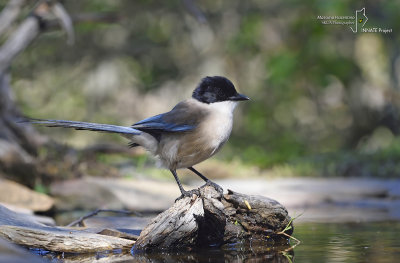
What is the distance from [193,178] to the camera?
36.2 feet

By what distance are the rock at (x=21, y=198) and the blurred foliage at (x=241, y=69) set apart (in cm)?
602

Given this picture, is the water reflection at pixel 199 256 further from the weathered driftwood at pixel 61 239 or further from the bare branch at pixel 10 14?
the bare branch at pixel 10 14

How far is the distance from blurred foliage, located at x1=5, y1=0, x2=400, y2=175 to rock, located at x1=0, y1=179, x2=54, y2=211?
6.02 m

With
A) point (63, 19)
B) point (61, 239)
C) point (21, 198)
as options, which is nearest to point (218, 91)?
point (61, 239)

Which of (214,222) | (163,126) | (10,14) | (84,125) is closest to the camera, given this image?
(84,125)

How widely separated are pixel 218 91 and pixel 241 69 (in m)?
9.18

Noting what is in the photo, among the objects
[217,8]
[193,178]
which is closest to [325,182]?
[193,178]

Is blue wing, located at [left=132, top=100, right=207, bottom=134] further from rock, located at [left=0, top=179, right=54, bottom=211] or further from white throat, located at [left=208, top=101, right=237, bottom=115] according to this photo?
rock, located at [left=0, top=179, right=54, bottom=211]

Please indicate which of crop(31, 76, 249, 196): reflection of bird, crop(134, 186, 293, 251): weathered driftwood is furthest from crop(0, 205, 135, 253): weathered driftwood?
crop(31, 76, 249, 196): reflection of bird

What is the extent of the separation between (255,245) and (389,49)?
10.7 metres

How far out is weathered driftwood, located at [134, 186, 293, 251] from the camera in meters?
4.39

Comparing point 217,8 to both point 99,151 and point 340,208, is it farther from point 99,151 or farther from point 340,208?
point 340,208

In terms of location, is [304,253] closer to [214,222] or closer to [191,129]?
[214,222]

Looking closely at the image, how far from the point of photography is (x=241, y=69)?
1434cm
